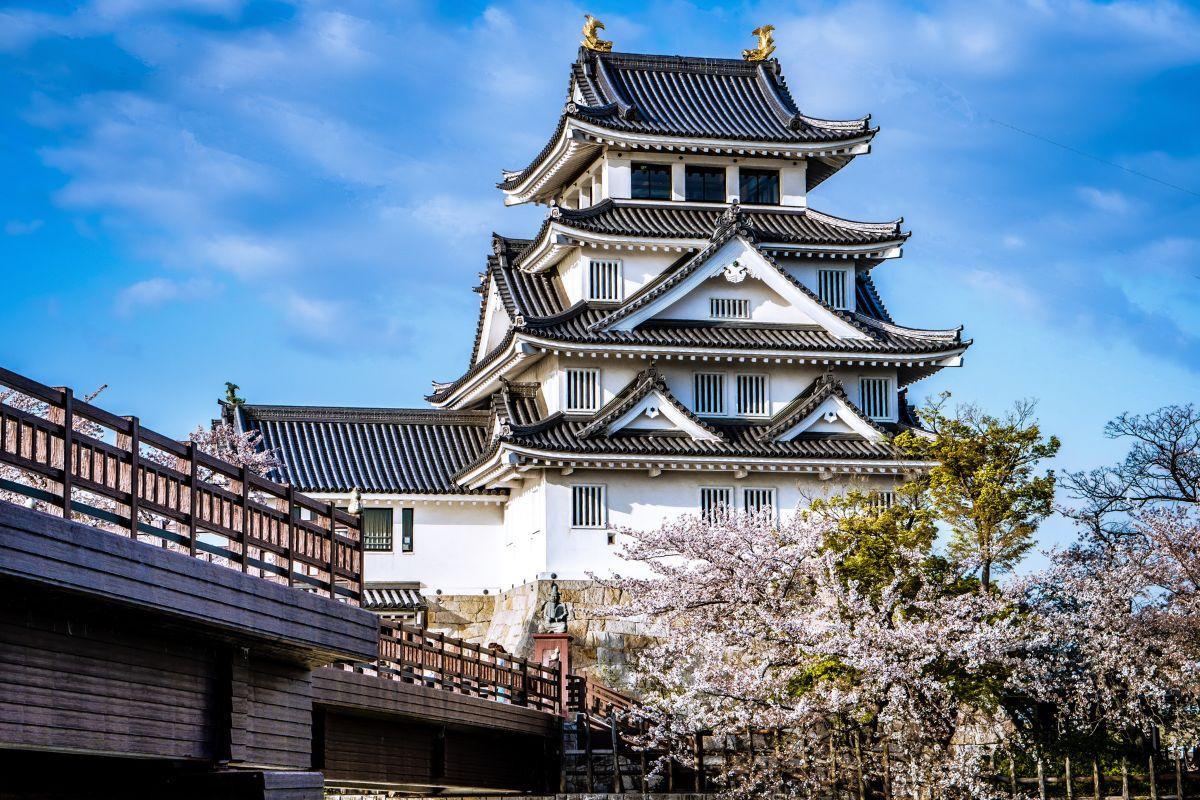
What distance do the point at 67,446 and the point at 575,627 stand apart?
26.0 meters

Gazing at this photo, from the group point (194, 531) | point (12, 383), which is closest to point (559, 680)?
point (194, 531)

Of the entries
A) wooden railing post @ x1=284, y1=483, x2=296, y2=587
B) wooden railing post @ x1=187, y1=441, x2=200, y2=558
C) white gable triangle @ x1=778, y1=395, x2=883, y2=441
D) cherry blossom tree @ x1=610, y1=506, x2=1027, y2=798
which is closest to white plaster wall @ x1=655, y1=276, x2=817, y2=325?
white gable triangle @ x1=778, y1=395, x2=883, y2=441

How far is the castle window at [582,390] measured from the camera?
134 ft

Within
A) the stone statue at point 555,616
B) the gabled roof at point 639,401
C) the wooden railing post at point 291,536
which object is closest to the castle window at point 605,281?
the gabled roof at point 639,401

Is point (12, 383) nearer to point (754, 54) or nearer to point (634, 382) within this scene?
point (634, 382)

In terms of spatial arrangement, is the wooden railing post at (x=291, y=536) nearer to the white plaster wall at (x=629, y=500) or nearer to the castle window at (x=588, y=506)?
the white plaster wall at (x=629, y=500)

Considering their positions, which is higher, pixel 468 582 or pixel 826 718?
pixel 468 582

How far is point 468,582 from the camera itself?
4219 centimetres

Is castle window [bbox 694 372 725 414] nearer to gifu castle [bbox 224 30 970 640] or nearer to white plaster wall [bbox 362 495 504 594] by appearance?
gifu castle [bbox 224 30 970 640]

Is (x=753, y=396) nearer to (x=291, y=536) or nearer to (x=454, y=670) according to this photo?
(x=454, y=670)

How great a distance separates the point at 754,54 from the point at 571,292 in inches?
444

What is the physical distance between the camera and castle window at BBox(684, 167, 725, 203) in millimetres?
45219

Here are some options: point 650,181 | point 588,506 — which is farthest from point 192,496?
point 650,181

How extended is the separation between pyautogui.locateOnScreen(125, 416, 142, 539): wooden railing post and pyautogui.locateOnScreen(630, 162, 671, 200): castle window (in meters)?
31.7
